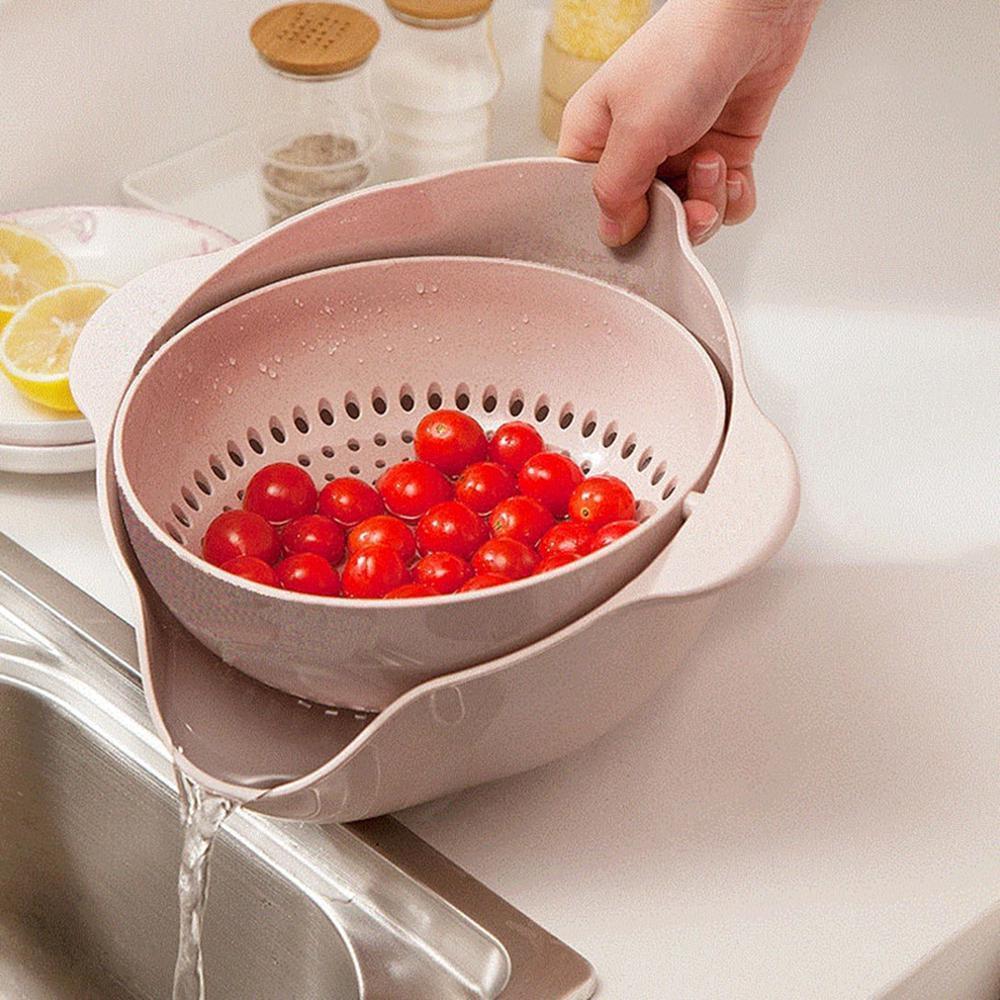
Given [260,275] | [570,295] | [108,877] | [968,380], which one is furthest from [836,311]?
[108,877]

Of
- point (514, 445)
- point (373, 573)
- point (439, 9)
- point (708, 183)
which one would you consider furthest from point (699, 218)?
point (439, 9)

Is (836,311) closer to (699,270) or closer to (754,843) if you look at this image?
(699,270)

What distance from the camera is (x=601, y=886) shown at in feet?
2.48

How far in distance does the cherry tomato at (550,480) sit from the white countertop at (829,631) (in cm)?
12

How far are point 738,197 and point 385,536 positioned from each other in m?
0.31

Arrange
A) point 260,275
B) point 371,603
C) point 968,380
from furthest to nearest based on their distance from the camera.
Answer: point 968,380, point 260,275, point 371,603

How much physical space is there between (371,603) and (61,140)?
68cm

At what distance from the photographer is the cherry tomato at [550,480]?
0.84 meters

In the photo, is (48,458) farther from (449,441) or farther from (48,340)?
(449,441)

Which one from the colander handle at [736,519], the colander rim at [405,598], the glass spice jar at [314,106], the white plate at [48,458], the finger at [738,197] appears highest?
the colander handle at [736,519]

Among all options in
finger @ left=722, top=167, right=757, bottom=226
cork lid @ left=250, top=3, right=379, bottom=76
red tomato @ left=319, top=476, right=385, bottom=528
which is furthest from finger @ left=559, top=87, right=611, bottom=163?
cork lid @ left=250, top=3, right=379, bottom=76

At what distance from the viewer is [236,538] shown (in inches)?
31.5

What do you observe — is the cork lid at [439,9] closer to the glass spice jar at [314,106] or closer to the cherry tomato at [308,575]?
the glass spice jar at [314,106]

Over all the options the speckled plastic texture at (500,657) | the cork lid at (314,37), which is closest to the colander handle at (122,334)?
the speckled plastic texture at (500,657)
